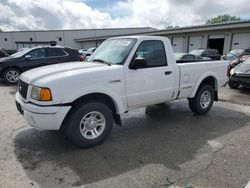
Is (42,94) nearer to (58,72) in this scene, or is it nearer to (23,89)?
(58,72)

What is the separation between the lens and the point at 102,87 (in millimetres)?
4031

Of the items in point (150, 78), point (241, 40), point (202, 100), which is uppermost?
point (241, 40)

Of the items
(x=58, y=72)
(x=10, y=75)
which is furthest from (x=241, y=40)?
(x=58, y=72)

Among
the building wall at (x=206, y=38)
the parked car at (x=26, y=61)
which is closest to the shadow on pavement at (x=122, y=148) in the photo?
the parked car at (x=26, y=61)

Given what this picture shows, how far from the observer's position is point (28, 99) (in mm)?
3879

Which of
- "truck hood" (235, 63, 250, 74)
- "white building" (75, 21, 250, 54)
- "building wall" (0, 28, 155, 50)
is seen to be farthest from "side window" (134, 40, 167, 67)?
"building wall" (0, 28, 155, 50)

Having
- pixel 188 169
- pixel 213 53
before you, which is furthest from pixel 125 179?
pixel 213 53

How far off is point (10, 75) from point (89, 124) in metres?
8.31

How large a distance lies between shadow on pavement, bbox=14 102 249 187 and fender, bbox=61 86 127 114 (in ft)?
2.25

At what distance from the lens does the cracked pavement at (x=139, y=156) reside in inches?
126

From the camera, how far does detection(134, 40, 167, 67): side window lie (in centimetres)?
472

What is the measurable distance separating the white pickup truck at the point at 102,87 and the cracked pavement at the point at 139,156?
49cm

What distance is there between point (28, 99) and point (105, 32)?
182 feet

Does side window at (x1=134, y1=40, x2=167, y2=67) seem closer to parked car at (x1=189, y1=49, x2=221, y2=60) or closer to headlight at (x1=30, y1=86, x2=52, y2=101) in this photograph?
headlight at (x1=30, y1=86, x2=52, y2=101)
